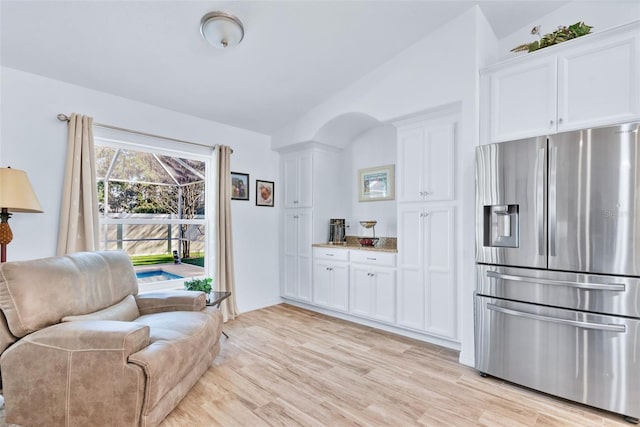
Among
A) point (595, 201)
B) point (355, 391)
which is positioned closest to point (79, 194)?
point (355, 391)

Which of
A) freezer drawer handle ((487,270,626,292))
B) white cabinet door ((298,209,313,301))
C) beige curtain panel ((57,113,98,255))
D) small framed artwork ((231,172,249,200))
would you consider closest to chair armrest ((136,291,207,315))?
beige curtain panel ((57,113,98,255))

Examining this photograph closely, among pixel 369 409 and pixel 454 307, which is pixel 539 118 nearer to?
pixel 454 307

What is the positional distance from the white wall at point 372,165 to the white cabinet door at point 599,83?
1.91 metres

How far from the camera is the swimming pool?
135 inches

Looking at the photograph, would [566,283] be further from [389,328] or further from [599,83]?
[389,328]

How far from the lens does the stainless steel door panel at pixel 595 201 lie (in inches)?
74.9

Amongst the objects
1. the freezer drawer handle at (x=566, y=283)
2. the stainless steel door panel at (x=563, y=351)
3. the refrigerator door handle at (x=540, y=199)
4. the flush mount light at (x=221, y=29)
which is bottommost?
the stainless steel door panel at (x=563, y=351)

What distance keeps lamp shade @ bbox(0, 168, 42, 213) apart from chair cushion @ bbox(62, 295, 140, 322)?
890 millimetres

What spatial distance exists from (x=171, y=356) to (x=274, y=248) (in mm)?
2761

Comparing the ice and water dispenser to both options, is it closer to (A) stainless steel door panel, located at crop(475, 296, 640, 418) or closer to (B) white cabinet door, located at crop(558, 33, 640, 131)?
(A) stainless steel door panel, located at crop(475, 296, 640, 418)

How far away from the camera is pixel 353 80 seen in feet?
11.6

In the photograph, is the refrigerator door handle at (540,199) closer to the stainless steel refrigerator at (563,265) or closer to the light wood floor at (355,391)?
the stainless steel refrigerator at (563,265)

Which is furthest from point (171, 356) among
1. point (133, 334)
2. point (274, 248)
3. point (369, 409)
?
point (274, 248)

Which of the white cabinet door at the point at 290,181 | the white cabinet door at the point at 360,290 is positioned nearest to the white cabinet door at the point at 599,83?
the white cabinet door at the point at 360,290
